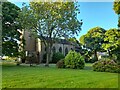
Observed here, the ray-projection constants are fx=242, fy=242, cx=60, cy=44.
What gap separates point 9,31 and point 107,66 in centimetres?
1121

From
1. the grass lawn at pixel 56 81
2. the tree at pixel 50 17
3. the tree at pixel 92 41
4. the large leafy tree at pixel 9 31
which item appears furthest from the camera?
the tree at pixel 92 41

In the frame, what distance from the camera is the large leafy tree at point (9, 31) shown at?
81.0 feet

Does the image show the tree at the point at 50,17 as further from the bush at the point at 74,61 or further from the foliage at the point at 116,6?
the foliage at the point at 116,6

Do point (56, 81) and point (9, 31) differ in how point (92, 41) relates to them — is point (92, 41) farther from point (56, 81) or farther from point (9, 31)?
point (56, 81)

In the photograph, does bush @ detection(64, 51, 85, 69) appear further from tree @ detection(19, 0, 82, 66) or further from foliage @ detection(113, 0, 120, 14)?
tree @ detection(19, 0, 82, 66)

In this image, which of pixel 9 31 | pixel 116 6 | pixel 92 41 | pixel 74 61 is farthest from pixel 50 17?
pixel 92 41

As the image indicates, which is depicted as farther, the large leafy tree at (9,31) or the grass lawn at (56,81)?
the large leafy tree at (9,31)

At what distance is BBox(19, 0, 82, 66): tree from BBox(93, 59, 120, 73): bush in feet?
33.7

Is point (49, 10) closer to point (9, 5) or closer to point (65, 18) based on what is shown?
point (65, 18)

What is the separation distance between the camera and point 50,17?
2881 cm

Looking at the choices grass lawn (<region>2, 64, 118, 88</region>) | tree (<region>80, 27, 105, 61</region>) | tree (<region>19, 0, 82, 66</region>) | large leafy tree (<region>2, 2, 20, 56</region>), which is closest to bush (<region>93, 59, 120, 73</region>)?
grass lawn (<region>2, 64, 118, 88</region>)

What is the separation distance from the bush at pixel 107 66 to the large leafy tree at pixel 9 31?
981 centimetres

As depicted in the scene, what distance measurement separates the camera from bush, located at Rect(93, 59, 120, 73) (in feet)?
62.6

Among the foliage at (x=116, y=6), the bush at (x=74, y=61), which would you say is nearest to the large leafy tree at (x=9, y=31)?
the bush at (x=74, y=61)
